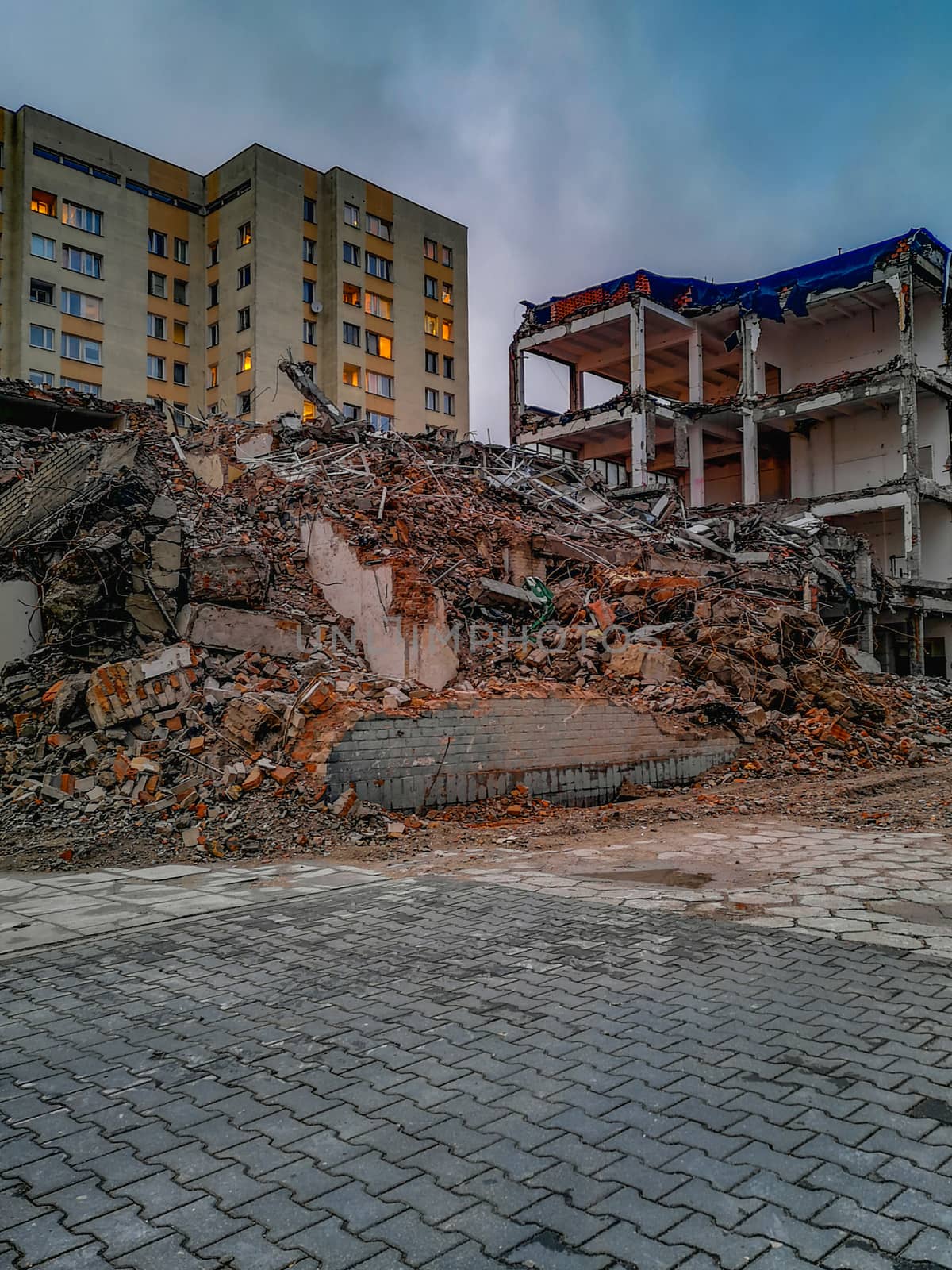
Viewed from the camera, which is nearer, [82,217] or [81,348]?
[81,348]

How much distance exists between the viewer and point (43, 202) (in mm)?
33469

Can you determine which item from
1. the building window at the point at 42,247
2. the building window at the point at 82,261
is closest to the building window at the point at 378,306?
the building window at the point at 82,261

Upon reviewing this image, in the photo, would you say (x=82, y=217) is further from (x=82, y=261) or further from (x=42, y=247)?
(x=42, y=247)

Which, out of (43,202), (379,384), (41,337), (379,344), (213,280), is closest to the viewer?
(41,337)

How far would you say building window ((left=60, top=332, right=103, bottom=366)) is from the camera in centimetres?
3372

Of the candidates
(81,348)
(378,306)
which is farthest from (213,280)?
(378,306)

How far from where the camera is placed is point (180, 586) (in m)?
10.4

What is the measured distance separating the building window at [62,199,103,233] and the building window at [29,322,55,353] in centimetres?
441

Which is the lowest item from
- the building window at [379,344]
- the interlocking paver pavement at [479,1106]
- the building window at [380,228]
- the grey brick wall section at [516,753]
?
the interlocking paver pavement at [479,1106]

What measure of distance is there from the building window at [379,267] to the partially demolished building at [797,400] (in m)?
8.42

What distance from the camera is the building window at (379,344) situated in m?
39.9

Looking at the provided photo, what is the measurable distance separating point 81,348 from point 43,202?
17.9ft

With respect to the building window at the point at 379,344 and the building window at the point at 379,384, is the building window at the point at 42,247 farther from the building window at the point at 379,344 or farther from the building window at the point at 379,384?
the building window at the point at 379,384

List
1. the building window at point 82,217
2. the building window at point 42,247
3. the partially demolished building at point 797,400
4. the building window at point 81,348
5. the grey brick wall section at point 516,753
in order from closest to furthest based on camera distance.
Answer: the grey brick wall section at point 516,753, the partially demolished building at point 797,400, the building window at point 42,247, the building window at point 81,348, the building window at point 82,217
